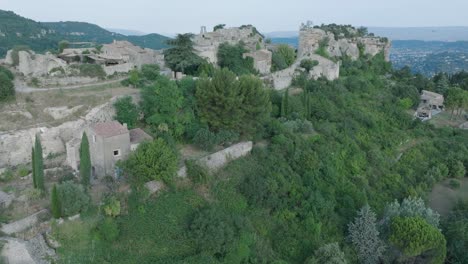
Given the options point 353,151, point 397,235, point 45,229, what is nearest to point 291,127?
point 353,151

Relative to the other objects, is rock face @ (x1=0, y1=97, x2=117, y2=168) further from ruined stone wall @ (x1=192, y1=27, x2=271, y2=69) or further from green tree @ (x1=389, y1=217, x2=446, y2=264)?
green tree @ (x1=389, y1=217, x2=446, y2=264)

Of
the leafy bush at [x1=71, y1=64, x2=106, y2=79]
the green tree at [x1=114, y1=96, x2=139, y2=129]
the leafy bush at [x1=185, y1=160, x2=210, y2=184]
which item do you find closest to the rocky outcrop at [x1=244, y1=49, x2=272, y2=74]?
the leafy bush at [x1=71, y1=64, x2=106, y2=79]

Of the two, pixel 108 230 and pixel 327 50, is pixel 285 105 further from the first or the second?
pixel 327 50

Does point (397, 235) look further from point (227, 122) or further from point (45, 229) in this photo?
point (45, 229)

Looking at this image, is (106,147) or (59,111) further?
(59,111)

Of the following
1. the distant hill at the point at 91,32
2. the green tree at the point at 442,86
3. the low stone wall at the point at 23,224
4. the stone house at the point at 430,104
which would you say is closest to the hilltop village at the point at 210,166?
the low stone wall at the point at 23,224

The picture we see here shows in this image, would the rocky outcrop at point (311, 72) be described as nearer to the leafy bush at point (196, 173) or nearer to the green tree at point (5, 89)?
the leafy bush at point (196, 173)

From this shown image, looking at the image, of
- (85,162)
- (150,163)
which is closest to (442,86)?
(150,163)
